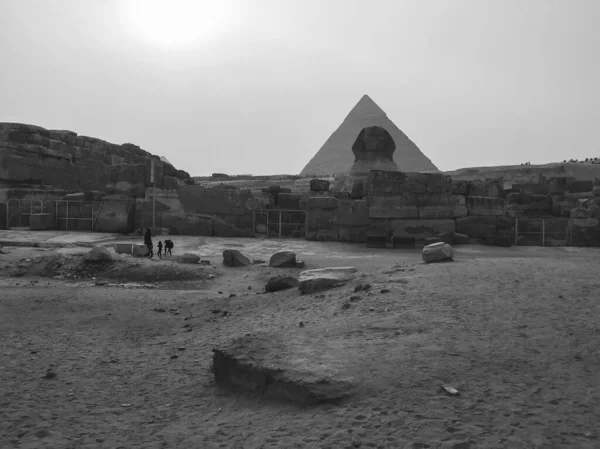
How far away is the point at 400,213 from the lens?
11.5 metres

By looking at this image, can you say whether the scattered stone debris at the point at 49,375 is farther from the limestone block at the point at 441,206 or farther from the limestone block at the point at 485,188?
the limestone block at the point at 485,188

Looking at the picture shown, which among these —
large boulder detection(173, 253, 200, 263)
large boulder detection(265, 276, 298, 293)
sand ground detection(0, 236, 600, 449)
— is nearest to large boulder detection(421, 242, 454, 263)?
sand ground detection(0, 236, 600, 449)

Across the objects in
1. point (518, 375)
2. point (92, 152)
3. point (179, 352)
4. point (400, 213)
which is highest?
point (92, 152)

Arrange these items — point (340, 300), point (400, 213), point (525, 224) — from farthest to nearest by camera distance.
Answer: point (525, 224) < point (400, 213) < point (340, 300)

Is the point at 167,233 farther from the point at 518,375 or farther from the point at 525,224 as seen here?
the point at 525,224

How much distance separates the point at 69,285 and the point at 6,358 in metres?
3.13

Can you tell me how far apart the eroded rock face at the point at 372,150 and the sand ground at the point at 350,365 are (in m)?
17.8

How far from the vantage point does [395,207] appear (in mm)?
11492

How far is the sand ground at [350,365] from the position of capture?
1950 millimetres

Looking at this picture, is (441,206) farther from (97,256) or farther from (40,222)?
(40,222)

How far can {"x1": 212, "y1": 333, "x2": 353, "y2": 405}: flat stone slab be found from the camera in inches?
87.7

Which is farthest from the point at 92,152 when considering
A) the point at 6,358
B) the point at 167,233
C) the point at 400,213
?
the point at 6,358

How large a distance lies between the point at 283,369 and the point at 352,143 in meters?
63.9

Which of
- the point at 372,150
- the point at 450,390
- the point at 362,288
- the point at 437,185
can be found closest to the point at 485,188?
the point at 437,185
